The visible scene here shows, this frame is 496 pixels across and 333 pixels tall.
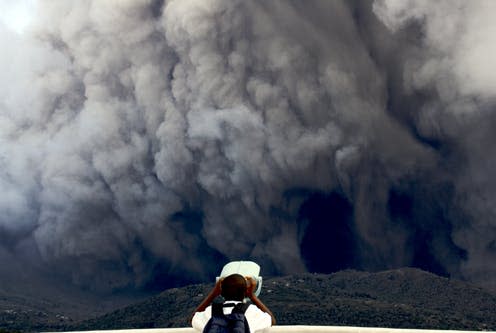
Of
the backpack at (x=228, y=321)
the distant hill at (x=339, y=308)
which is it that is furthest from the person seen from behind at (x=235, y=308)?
the distant hill at (x=339, y=308)

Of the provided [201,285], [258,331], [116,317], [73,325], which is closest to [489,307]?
[201,285]

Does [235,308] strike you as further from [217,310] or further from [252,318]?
[252,318]

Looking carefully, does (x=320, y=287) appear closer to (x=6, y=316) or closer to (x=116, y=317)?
(x=116, y=317)

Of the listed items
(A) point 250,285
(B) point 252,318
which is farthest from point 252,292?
(B) point 252,318

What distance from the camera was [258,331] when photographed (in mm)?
7840

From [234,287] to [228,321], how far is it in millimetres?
347

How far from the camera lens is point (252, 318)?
759 cm

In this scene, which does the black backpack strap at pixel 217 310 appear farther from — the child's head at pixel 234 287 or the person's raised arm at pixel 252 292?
the person's raised arm at pixel 252 292

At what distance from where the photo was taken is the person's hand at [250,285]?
24.6 feet

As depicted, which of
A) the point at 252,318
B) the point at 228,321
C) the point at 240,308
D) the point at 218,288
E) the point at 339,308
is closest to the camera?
the point at 228,321

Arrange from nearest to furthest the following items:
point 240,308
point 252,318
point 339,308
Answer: point 240,308 < point 252,318 < point 339,308

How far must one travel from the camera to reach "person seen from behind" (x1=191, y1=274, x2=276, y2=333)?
716cm

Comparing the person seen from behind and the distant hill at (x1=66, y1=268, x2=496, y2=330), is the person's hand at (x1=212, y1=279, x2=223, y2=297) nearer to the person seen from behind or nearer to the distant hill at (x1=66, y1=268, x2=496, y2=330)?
the person seen from behind

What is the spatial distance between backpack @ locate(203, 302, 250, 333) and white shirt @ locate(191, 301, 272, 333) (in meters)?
0.10
